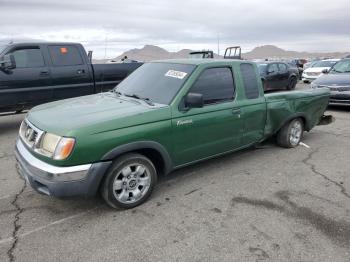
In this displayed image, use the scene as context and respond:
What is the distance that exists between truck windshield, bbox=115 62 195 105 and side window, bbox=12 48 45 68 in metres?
3.51

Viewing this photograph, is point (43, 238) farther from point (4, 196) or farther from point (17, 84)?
point (17, 84)

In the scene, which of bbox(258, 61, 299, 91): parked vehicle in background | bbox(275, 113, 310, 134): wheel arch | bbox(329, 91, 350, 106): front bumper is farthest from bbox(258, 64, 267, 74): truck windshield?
bbox(275, 113, 310, 134): wheel arch

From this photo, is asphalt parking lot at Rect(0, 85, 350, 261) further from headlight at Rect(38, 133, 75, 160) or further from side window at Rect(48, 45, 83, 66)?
side window at Rect(48, 45, 83, 66)

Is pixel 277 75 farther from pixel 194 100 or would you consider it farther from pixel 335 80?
pixel 194 100

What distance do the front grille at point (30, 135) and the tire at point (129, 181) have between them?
2.71 ft

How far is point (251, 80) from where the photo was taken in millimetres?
5230

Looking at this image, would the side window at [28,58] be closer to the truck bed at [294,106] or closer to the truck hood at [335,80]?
the truck bed at [294,106]

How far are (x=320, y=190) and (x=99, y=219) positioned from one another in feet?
9.20

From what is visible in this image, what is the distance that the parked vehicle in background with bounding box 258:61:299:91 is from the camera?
15.4 meters

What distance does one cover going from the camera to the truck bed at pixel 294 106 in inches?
220

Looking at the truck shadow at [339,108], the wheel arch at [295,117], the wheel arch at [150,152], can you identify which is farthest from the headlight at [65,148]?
the truck shadow at [339,108]

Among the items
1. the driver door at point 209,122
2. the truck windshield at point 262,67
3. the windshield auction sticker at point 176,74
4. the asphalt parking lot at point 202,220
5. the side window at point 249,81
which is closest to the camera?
the asphalt parking lot at point 202,220

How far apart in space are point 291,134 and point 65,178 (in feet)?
14.0

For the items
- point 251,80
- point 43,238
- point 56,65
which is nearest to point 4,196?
point 43,238
